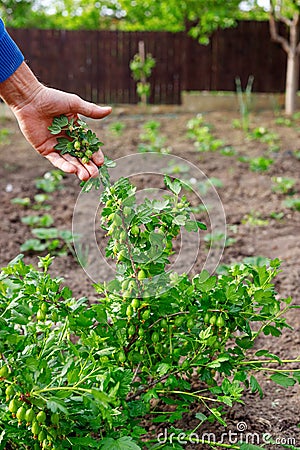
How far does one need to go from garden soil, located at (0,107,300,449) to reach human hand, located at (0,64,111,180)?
3.19 feet

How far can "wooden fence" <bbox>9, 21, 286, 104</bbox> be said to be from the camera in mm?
11875

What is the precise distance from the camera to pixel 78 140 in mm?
1596

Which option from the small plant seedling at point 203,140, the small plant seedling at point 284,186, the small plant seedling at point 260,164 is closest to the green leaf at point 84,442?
the small plant seedling at point 284,186

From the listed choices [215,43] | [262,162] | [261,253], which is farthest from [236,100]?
[261,253]

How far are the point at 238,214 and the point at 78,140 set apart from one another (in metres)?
3.00

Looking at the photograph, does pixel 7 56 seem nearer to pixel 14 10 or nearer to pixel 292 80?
pixel 292 80

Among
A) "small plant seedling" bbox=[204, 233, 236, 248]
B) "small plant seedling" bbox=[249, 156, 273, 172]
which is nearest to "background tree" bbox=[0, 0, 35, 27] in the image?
"small plant seedling" bbox=[249, 156, 273, 172]

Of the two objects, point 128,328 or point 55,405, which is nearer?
point 55,405

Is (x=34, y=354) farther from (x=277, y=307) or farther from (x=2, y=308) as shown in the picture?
(x=277, y=307)

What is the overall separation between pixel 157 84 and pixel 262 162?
6.84 metres

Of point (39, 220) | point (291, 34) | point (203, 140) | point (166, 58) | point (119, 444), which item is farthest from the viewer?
point (166, 58)

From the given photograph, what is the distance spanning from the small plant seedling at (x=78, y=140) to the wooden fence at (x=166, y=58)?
10.5m

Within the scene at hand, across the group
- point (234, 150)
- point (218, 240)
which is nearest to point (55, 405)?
point (218, 240)

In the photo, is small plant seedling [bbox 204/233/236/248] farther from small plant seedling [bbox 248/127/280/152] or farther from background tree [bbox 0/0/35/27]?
background tree [bbox 0/0/35/27]
